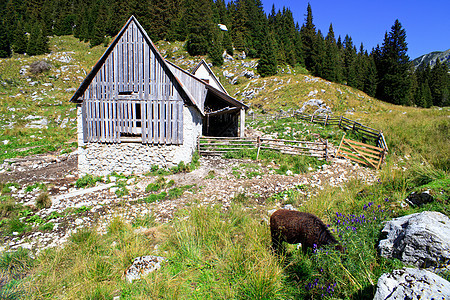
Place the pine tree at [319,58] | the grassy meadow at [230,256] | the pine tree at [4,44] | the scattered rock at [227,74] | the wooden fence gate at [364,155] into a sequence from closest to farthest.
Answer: the grassy meadow at [230,256]
the wooden fence gate at [364,155]
the pine tree at [4,44]
the pine tree at [319,58]
the scattered rock at [227,74]

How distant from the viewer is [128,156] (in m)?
14.1

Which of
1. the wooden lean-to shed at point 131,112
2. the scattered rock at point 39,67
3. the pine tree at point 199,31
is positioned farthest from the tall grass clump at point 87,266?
the pine tree at point 199,31

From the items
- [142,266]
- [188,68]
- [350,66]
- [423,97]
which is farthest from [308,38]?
[142,266]

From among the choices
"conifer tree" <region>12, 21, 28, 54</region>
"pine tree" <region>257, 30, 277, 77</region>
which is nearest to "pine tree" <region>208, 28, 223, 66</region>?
"pine tree" <region>257, 30, 277, 77</region>

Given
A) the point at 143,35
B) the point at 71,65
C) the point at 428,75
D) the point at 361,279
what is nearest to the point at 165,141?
the point at 143,35

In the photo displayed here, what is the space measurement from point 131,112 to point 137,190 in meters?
5.47

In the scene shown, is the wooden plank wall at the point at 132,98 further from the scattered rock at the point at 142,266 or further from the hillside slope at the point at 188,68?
the scattered rock at the point at 142,266

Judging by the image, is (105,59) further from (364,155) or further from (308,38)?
(308,38)

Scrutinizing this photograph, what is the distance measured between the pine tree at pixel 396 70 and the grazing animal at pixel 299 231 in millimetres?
56364

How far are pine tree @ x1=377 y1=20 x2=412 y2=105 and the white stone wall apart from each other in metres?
52.2

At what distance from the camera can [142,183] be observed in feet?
39.2

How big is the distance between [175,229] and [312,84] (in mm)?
42570

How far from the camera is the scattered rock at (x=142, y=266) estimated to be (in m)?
4.83

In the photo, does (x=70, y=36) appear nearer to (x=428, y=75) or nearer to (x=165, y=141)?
(x=165, y=141)
